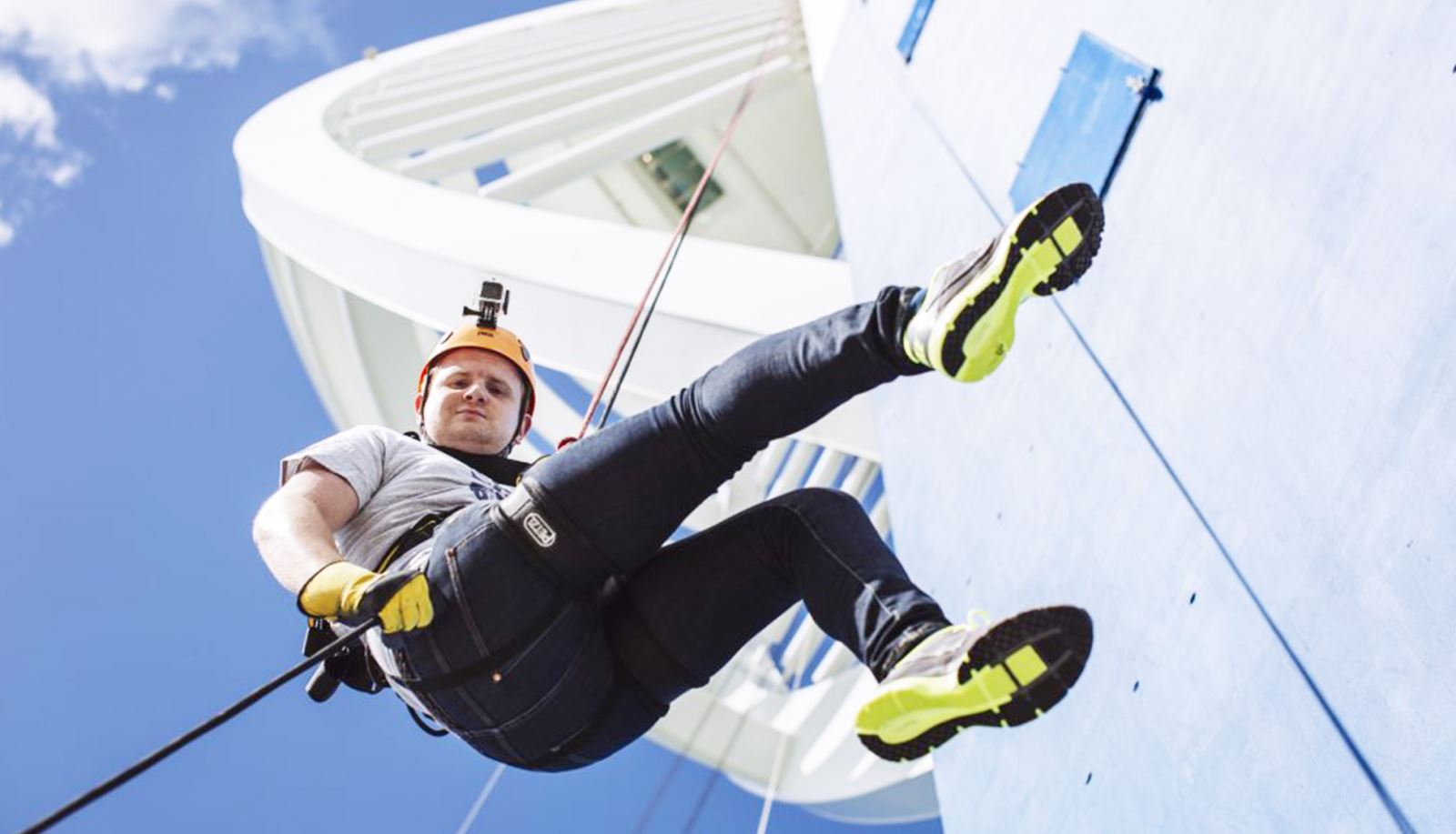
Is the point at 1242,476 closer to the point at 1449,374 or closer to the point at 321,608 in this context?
the point at 1449,374

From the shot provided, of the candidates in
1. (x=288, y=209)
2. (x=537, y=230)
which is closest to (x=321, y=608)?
(x=537, y=230)

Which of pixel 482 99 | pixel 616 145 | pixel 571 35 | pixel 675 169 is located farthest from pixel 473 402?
pixel 675 169

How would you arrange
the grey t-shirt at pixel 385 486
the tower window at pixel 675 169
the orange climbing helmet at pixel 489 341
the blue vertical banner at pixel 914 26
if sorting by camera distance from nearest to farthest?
1. the grey t-shirt at pixel 385 486
2. the orange climbing helmet at pixel 489 341
3. the blue vertical banner at pixel 914 26
4. the tower window at pixel 675 169

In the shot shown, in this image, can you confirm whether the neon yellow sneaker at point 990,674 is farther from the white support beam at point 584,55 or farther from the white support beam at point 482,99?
the white support beam at point 584,55

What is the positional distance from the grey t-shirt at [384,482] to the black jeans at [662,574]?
0.24 metres

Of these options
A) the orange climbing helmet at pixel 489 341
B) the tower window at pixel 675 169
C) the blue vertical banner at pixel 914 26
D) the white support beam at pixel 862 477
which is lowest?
the white support beam at pixel 862 477

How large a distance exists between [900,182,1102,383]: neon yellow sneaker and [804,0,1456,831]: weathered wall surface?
0.98ft

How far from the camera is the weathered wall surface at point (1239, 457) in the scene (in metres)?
1.43

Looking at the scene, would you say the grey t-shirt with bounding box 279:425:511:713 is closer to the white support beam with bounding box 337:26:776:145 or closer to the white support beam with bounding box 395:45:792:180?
the white support beam with bounding box 395:45:792:180

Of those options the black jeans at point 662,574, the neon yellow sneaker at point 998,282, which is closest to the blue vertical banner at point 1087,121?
the neon yellow sneaker at point 998,282

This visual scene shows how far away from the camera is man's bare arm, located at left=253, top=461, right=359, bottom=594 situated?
1.78m

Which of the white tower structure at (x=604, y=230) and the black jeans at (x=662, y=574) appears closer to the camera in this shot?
the black jeans at (x=662, y=574)

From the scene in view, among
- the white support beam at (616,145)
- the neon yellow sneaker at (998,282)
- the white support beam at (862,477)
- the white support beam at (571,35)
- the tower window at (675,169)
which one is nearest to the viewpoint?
the neon yellow sneaker at (998,282)

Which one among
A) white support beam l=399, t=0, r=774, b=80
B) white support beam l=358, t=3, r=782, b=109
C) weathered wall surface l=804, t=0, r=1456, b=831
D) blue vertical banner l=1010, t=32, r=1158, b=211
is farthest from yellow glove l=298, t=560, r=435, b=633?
white support beam l=399, t=0, r=774, b=80
